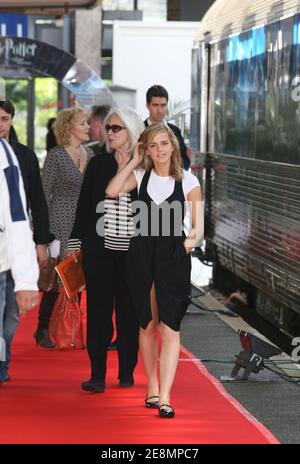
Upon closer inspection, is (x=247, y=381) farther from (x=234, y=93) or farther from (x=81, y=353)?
(x=234, y=93)

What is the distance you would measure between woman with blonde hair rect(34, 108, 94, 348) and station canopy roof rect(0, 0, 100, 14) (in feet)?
15.8

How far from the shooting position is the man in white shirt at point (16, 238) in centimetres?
654

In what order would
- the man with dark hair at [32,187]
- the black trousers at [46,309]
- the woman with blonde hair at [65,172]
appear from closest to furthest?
the man with dark hair at [32,187] < the woman with blonde hair at [65,172] < the black trousers at [46,309]

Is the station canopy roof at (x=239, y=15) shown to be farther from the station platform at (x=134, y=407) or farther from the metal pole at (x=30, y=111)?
the metal pole at (x=30, y=111)

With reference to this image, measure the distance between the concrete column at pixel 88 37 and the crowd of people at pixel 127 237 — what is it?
71.6 ft

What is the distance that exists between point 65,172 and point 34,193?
1.09 meters

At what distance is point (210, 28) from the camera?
654 inches

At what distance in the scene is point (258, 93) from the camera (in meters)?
13.2

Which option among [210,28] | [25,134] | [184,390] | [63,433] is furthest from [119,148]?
[25,134]

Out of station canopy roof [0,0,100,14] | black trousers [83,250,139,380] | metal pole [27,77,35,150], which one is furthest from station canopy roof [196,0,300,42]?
metal pole [27,77,35,150]

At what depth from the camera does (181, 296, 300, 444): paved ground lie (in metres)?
8.08

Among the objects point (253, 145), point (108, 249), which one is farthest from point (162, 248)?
point (253, 145)

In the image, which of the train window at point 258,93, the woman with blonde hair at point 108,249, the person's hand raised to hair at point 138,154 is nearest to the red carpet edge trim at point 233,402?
the woman with blonde hair at point 108,249

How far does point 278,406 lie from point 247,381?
0.85 m
